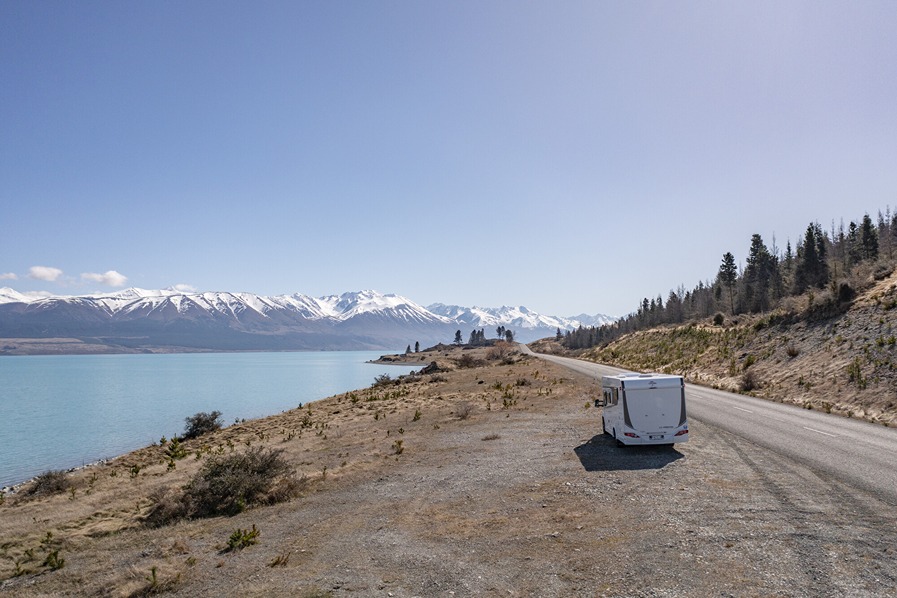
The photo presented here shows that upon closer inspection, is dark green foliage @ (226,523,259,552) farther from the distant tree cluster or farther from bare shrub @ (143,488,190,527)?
the distant tree cluster

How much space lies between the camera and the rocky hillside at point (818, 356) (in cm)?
2444

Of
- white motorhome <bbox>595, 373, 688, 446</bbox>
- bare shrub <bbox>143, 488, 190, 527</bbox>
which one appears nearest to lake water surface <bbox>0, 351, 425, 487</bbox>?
bare shrub <bbox>143, 488, 190, 527</bbox>

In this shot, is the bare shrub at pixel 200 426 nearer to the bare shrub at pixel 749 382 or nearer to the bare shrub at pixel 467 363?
the bare shrub at pixel 749 382

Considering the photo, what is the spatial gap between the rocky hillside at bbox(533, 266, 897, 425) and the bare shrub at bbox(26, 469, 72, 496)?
35.0 m

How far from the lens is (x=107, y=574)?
9930 millimetres

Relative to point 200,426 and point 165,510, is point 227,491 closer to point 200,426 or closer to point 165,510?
point 165,510

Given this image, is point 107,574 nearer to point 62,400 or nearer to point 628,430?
point 628,430

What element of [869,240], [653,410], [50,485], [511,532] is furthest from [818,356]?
[869,240]

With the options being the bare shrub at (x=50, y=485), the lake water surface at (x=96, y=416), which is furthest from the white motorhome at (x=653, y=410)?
the lake water surface at (x=96, y=416)

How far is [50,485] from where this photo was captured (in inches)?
820

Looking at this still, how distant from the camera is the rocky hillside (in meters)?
24.4

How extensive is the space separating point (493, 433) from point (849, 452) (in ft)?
42.5

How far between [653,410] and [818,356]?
Result: 22.6 m

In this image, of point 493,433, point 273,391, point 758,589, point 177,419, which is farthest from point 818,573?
point 273,391
